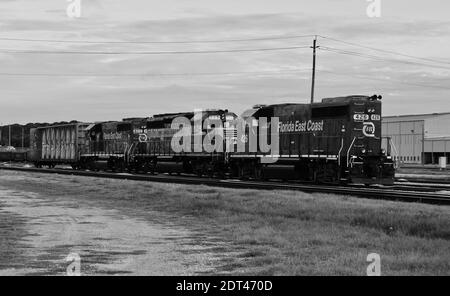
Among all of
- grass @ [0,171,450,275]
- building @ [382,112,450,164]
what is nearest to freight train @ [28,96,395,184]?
grass @ [0,171,450,275]

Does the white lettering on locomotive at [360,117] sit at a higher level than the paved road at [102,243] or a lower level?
higher

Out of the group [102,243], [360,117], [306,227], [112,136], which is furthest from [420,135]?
[102,243]

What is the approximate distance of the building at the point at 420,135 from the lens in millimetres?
96812

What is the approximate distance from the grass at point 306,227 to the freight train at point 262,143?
877 centimetres

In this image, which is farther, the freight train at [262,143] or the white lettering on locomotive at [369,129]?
the white lettering on locomotive at [369,129]

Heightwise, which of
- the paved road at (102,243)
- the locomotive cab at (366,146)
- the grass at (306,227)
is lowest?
the paved road at (102,243)

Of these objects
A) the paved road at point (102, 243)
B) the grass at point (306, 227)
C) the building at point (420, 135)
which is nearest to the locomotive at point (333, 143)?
the grass at point (306, 227)

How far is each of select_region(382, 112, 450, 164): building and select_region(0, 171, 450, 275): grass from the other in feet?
251

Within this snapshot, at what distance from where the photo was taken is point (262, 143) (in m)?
38.0

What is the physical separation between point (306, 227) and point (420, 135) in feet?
290

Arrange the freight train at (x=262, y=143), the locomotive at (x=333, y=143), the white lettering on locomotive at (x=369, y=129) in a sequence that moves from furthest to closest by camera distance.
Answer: the white lettering on locomotive at (x=369, y=129) < the freight train at (x=262, y=143) < the locomotive at (x=333, y=143)

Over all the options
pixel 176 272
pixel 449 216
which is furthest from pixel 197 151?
pixel 176 272

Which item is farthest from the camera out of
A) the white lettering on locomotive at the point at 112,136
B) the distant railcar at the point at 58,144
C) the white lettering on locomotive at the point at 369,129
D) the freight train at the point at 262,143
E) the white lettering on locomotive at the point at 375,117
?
the distant railcar at the point at 58,144

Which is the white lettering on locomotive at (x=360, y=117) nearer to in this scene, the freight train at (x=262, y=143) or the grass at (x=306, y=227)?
the freight train at (x=262, y=143)
